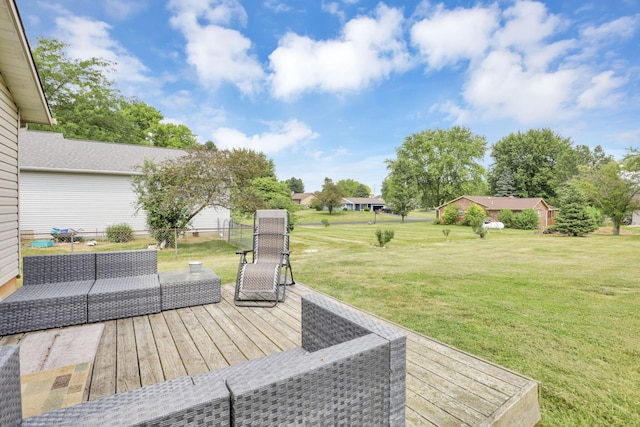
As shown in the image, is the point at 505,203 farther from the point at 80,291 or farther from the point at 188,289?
the point at 80,291

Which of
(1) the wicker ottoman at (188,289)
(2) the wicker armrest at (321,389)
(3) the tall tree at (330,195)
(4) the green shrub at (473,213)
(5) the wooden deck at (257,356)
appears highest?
(3) the tall tree at (330,195)

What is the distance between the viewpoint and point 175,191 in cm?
1091

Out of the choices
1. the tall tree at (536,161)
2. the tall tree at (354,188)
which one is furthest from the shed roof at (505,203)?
the tall tree at (354,188)

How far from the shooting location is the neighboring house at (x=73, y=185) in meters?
12.6

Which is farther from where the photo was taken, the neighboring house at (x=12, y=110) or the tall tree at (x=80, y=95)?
the tall tree at (x=80, y=95)

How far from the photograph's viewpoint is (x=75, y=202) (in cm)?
1322

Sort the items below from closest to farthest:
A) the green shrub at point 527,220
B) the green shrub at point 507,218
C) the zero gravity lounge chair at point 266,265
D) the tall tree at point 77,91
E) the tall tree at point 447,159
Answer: the zero gravity lounge chair at point 266,265 → the tall tree at point 77,91 → the green shrub at point 527,220 → the green shrub at point 507,218 → the tall tree at point 447,159

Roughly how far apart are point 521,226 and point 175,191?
2875 centimetres

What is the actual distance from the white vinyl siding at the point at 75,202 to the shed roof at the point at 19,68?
27.7 feet

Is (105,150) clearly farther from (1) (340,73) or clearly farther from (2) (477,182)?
(2) (477,182)

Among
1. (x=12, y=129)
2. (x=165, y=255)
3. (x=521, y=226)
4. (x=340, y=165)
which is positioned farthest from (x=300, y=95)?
(x=340, y=165)

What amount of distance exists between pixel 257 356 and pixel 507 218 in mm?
31719

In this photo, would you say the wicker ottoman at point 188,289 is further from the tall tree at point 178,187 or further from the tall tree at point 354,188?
the tall tree at point 354,188

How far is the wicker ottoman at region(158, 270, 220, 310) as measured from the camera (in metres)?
3.66
